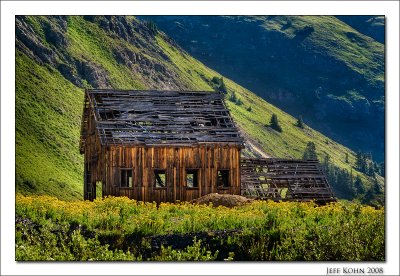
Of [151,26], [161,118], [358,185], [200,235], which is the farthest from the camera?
[151,26]

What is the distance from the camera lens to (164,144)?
48.7m

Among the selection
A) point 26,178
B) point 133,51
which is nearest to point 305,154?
point 133,51

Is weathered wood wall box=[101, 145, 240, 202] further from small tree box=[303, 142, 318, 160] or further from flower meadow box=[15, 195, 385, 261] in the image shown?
small tree box=[303, 142, 318, 160]

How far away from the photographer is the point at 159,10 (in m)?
27.9

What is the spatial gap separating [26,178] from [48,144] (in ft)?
57.5

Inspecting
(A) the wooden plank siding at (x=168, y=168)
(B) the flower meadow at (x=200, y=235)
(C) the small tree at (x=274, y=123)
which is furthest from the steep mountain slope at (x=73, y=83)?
(B) the flower meadow at (x=200, y=235)

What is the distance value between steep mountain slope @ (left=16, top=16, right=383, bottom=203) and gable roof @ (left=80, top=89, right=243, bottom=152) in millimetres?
31265

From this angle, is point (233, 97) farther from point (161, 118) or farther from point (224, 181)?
point (161, 118)

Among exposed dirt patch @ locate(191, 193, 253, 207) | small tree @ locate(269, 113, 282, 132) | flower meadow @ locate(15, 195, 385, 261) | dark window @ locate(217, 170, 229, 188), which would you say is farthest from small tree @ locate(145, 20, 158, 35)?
flower meadow @ locate(15, 195, 385, 261)

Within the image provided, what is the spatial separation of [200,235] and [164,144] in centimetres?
2016

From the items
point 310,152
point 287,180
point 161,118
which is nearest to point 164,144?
point 161,118

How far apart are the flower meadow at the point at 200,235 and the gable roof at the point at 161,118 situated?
16085 mm

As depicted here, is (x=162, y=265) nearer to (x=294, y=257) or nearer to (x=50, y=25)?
(x=294, y=257)

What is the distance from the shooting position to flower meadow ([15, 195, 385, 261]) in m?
26.3
